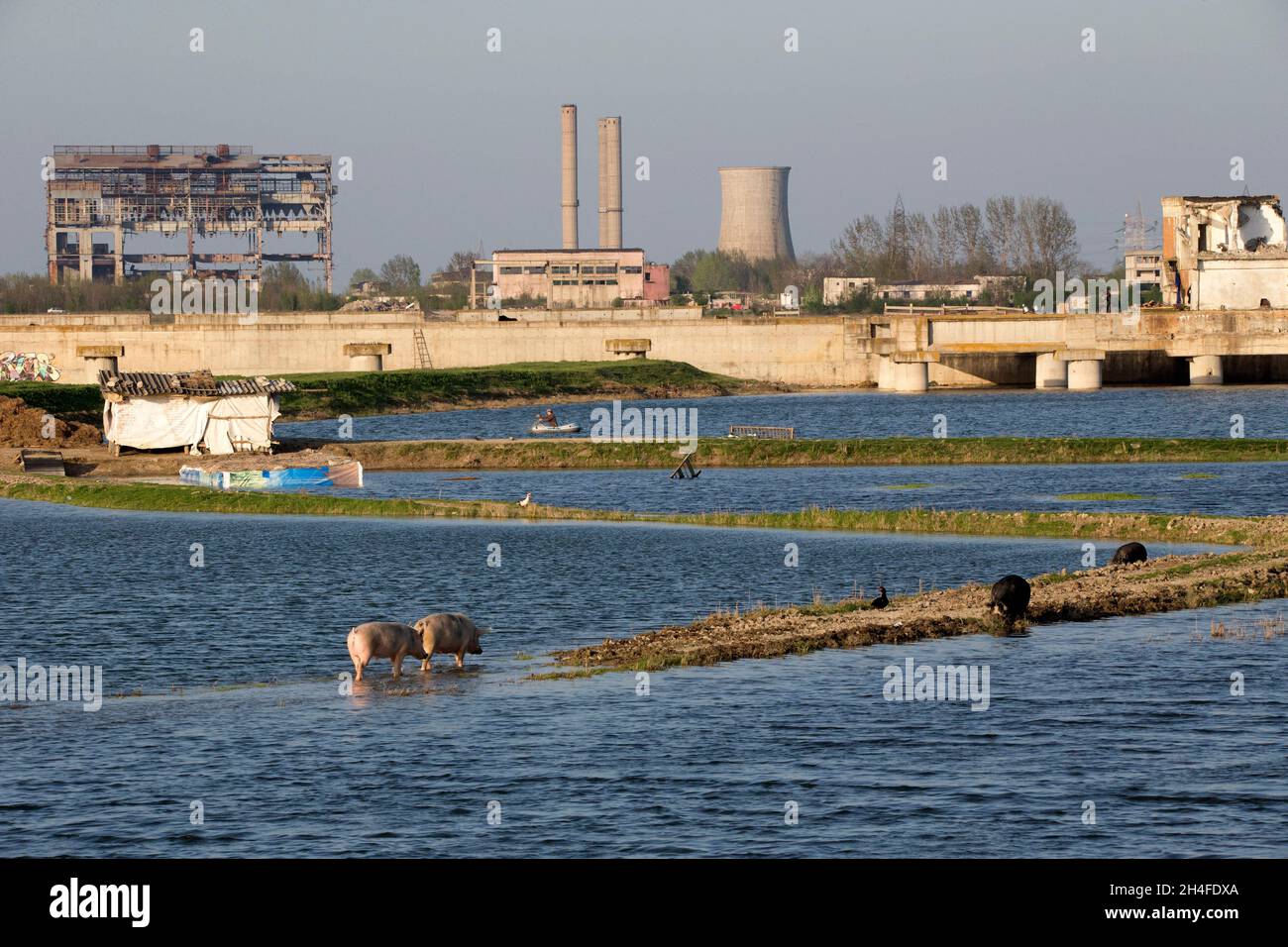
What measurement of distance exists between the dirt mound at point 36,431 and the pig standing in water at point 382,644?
198ft

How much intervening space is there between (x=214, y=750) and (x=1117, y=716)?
14.5 meters

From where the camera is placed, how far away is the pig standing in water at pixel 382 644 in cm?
3028

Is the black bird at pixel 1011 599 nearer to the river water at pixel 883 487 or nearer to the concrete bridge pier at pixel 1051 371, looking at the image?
the river water at pixel 883 487

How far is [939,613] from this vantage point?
3659cm

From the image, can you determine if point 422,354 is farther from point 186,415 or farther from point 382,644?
point 382,644

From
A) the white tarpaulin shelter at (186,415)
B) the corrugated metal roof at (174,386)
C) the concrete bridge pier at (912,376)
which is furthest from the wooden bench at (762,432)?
the concrete bridge pier at (912,376)

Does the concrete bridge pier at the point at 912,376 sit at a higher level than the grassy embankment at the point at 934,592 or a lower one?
higher

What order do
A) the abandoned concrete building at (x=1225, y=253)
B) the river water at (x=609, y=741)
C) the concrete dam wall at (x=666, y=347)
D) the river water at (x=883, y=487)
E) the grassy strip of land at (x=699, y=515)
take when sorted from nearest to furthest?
the river water at (x=609, y=741) → the grassy strip of land at (x=699, y=515) → the river water at (x=883, y=487) → the abandoned concrete building at (x=1225, y=253) → the concrete dam wall at (x=666, y=347)

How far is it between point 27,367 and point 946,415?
252ft

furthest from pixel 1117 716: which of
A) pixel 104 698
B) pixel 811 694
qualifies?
pixel 104 698

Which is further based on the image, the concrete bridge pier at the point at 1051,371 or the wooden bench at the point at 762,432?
the concrete bridge pier at the point at 1051,371

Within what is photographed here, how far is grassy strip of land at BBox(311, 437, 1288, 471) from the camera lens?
256ft

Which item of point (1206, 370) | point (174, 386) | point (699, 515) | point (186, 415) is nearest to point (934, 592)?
point (699, 515)
